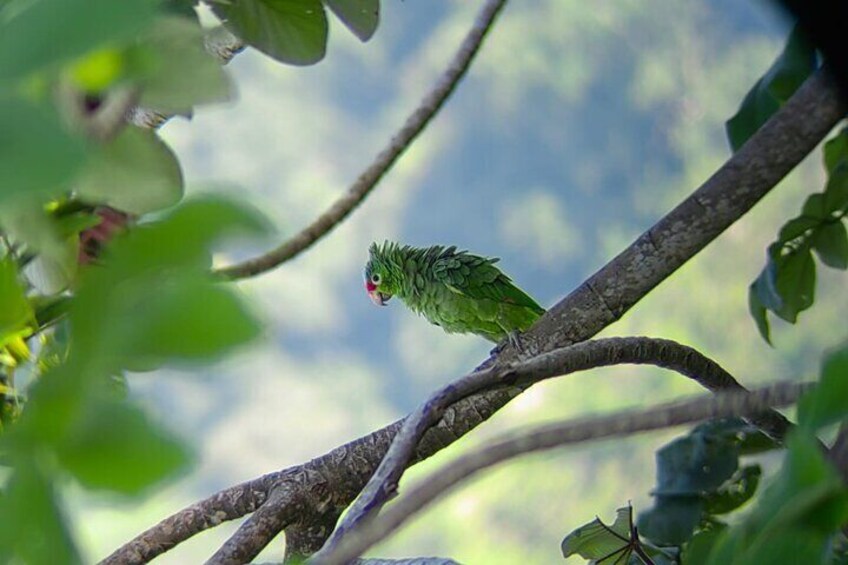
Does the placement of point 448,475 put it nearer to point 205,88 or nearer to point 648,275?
point 205,88

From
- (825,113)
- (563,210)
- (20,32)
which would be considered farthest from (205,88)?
(563,210)

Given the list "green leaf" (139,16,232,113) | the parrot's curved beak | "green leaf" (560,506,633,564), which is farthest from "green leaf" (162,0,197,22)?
the parrot's curved beak

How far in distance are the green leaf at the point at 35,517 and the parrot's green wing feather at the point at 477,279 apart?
793mm

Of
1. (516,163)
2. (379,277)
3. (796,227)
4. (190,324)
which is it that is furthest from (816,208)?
(516,163)

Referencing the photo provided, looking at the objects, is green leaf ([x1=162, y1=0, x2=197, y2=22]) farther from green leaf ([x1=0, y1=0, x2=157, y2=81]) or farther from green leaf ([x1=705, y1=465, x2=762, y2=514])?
green leaf ([x1=705, y1=465, x2=762, y2=514])

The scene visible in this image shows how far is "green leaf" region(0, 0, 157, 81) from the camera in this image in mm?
111

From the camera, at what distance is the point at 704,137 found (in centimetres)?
198

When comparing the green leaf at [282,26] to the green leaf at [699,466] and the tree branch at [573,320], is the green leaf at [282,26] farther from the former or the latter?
the green leaf at [699,466]

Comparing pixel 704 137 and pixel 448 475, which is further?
pixel 704 137

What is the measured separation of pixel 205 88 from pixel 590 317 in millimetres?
404

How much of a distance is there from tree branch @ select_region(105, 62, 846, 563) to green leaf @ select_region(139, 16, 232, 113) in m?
0.37

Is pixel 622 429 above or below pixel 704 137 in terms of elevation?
below

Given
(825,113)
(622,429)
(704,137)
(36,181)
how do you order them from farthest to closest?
(704,137)
(825,113)
(622,429)
(36,181)

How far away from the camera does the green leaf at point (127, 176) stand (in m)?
0.18
